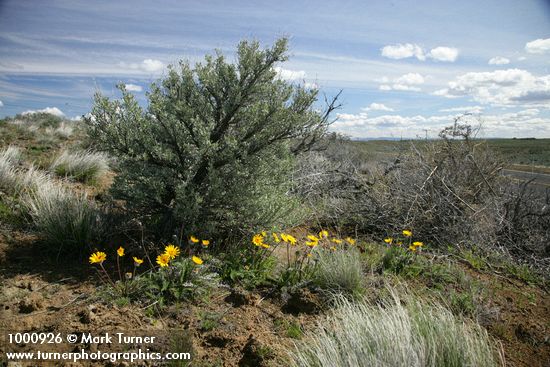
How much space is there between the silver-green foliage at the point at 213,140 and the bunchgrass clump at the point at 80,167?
Result: 3457mm

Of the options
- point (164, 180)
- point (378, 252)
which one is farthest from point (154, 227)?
point (378, 252)

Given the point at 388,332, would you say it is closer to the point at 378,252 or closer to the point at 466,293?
the point at 466,293

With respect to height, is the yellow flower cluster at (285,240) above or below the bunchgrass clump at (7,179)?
below

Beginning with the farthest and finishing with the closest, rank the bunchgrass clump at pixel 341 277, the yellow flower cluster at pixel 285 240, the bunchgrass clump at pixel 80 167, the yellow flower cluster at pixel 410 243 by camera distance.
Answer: the bunchgrass clump at pixel 80 167 < the yellow flower cluster at pixel 410 243 < the yellow flower cluster at pixel 285 240 < the bunchgrass clump at pixel 341 277

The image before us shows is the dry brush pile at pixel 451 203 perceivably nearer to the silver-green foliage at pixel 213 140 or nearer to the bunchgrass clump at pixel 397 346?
the silver-green foliage at pixel 213 140

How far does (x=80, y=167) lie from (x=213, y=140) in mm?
4294

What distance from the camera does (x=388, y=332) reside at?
7.61ft

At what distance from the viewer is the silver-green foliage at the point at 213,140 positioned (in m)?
3.75

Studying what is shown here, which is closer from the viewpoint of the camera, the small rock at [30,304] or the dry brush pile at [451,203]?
the small rock at [30,304]

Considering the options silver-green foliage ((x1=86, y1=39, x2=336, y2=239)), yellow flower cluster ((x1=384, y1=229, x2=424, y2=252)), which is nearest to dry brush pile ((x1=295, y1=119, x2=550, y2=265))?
yellow flower cluster ((x1=384, y1=229, x2=424, y2=252))

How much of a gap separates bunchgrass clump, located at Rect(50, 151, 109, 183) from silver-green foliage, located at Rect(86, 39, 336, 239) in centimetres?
346

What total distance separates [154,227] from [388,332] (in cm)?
284

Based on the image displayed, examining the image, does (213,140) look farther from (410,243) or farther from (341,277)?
(410,243)

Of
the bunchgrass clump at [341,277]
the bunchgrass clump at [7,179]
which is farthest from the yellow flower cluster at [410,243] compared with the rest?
the bunchgrass clump at [7,179]
